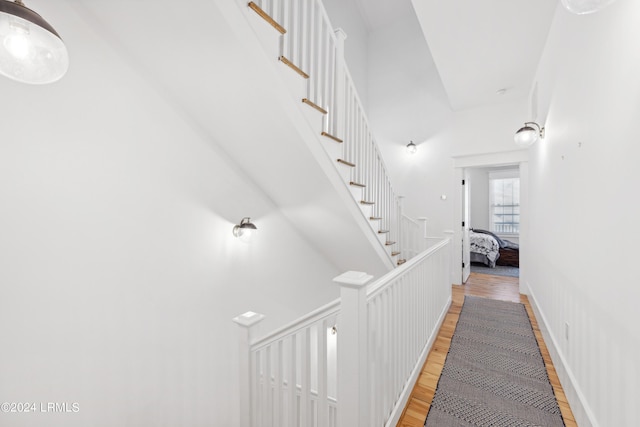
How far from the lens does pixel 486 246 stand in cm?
565

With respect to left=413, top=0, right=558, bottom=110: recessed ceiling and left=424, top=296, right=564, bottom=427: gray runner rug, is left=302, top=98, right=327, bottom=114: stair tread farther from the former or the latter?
left=424, top=296, right=564, bottom=427: gray runner rug

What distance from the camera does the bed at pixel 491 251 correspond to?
5.62 meters

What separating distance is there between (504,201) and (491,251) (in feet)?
8.43

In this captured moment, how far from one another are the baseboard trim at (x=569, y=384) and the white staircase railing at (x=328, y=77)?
5.58 feet

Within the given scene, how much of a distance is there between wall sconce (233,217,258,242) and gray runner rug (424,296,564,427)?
6.09 feet

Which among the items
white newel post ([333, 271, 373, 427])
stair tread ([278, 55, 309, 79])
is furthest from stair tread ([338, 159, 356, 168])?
white newel post ([333, 271, 373, 427])

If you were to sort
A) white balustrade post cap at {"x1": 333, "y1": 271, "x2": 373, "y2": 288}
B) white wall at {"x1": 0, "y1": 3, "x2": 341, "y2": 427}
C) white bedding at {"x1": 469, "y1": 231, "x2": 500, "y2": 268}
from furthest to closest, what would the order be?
1. white bedding at {"x1": 469, "y1": 231, "x2": 500, "y2": 268}
2. white wall at {"x1": 0, "y1": 3, "x2": 341, "y2": 427}
3. white balustrade post cap at {"x1": 333, "y1": 271, "x2": 373, "y2": 288}

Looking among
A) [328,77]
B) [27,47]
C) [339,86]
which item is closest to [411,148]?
[339,86]

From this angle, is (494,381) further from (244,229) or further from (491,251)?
(491,251)

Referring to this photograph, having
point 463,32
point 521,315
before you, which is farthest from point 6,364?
point 521,315

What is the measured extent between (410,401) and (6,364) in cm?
224

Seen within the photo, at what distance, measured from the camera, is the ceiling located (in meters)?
2.38

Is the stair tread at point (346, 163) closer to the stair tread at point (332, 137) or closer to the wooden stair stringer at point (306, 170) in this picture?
the wooden stair stringer at point (306, 170)

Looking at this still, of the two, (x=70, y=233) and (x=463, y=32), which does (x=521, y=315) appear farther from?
(x=70, y=233)
